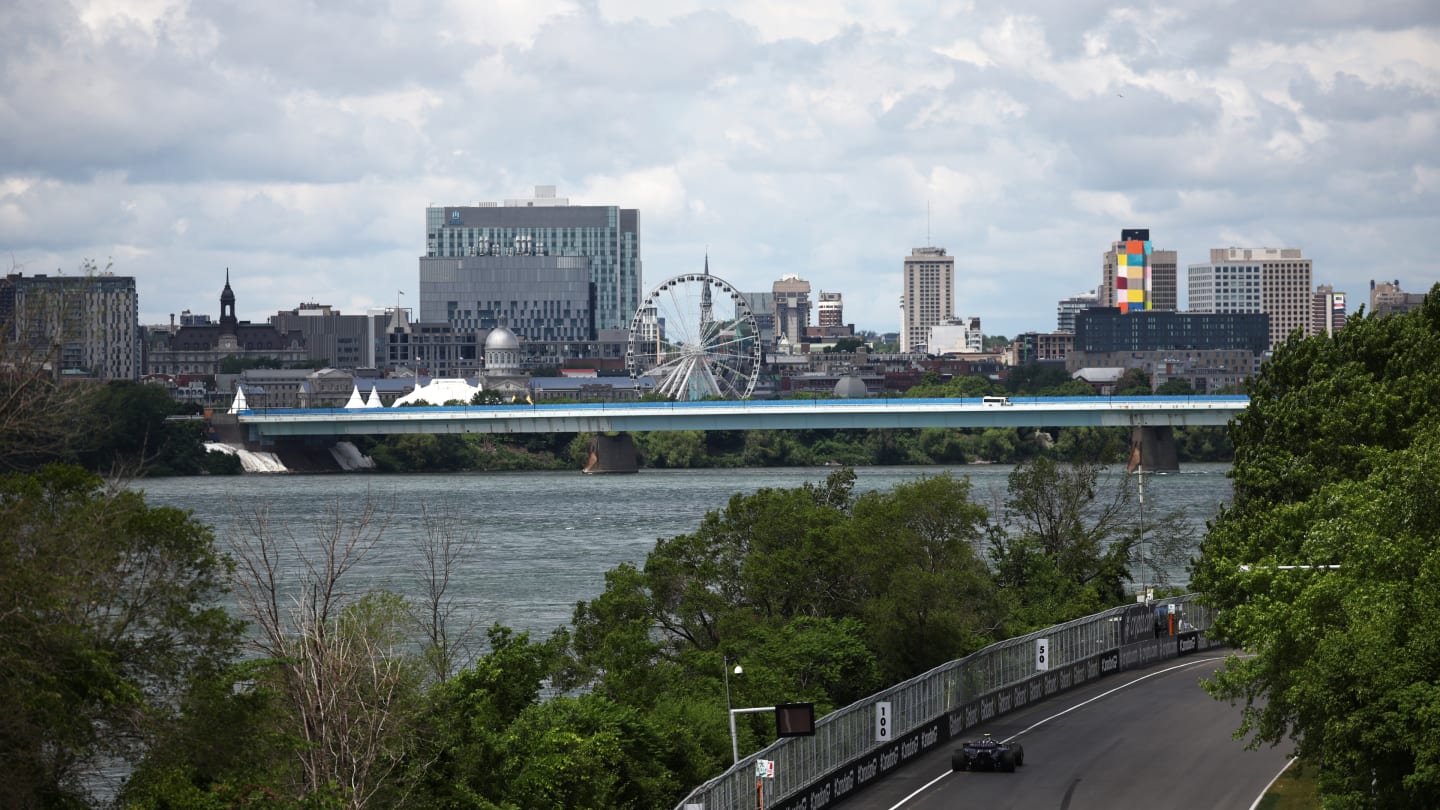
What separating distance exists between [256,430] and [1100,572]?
114 metres

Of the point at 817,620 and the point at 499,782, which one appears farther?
the point at 817,620

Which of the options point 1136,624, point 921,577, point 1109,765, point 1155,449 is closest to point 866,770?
point 1109,765

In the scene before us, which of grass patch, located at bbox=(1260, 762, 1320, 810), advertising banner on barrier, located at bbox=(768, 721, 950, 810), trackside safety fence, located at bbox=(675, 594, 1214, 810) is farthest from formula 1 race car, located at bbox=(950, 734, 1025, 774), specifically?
grass patch, located at bbox=(1260, 762, 1320, 810)

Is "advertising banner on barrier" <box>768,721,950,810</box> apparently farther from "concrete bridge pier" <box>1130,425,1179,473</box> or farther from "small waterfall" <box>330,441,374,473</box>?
"small waterfall" <box>330,441,374,473</box>

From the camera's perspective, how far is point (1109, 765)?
4241cm

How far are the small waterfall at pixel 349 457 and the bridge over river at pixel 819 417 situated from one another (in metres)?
8.70

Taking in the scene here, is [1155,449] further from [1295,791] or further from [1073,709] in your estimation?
[1295,791]

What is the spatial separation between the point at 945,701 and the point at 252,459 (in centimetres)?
12963

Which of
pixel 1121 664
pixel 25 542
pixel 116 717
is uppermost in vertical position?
pixel 25 542

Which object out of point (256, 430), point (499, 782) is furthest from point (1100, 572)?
point (256, 430)

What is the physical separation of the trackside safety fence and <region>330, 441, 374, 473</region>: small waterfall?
384ft

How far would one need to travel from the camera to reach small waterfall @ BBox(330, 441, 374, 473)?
6786 inches

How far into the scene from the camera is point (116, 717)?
2652 centimetres

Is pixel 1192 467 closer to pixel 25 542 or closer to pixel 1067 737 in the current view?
pixel 1067 737
